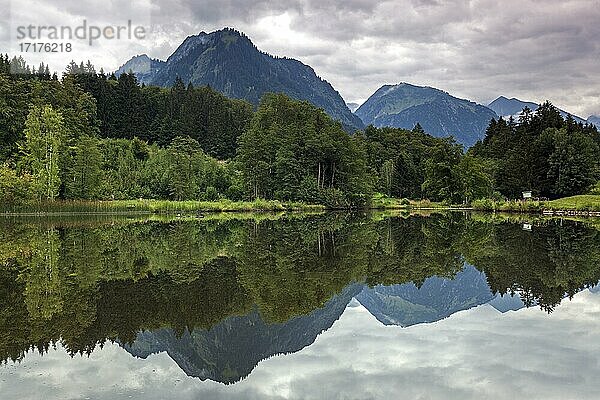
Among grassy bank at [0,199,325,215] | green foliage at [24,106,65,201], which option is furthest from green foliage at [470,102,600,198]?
green foliage at [24,106,65,201]

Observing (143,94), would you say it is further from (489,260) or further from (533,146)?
(489,260)

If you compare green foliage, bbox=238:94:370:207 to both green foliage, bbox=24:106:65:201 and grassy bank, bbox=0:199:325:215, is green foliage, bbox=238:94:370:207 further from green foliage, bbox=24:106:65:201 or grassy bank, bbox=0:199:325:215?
green foliage, bbox=24:106:65:201

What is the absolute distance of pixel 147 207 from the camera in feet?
172

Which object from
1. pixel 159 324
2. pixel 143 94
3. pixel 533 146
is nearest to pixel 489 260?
pixel 159 324

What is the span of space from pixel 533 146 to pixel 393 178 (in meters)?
25.0

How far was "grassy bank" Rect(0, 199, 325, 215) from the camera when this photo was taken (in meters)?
47.0

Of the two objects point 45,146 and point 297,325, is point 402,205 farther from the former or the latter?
point 297,325

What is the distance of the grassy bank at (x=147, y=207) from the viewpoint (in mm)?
47031

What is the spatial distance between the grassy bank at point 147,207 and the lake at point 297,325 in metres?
29.7

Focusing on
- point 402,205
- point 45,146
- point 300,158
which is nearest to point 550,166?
point 402,205

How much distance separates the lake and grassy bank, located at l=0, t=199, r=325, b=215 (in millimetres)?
29679

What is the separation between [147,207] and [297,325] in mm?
45395

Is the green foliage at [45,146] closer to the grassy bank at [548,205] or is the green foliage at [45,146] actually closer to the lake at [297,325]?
the lake at [297,325]

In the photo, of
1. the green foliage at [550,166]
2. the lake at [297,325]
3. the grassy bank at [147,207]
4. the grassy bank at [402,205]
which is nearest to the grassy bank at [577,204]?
the green foliage at [550,166]
